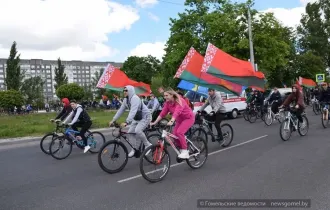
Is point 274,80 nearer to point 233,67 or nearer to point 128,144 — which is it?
point 233,67

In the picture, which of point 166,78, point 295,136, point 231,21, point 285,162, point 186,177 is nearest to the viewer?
point 186,177

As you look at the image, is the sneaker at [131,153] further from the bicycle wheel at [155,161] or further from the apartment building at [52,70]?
the apartment building at [52,70]

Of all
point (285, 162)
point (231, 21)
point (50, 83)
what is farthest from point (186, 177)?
point (50, 83)

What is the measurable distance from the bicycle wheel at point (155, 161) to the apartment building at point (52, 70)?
141258 mm

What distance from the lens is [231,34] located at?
3200cm

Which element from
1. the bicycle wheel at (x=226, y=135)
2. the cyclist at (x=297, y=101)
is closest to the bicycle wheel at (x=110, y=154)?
the bicycle wheel at (x=226, y=135)

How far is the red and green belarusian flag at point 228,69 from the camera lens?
1256cm

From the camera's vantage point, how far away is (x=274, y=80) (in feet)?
160

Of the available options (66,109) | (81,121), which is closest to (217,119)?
(81,121)

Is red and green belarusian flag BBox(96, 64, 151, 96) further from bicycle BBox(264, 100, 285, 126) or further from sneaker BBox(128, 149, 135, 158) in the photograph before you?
sneaker BBox(128, 149, 135, 158)

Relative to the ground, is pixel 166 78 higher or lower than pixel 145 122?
higher

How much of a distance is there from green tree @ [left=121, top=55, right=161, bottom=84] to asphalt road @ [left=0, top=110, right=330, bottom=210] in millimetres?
66740

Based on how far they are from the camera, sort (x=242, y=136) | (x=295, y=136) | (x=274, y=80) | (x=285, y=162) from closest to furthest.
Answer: (x=285, y=162), (x=295, y=136), (x=242, y=136), (x=274, y=80)

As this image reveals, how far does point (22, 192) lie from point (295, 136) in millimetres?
8716
